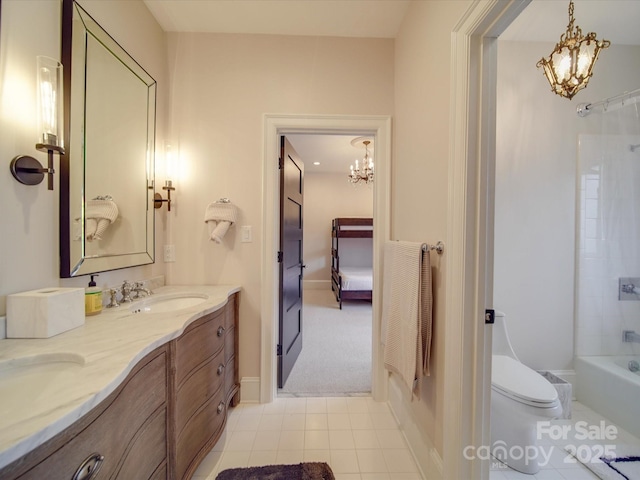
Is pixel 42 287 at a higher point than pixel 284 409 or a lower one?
higher

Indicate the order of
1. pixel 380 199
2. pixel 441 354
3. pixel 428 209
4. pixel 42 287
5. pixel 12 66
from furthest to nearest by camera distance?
pixel 380 199 → pixel 428 209 → pixel 441 354 → pixel 42 287 → pixel 12 66

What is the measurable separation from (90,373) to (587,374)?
2.96 metres

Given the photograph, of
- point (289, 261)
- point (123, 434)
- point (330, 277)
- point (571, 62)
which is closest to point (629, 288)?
point (571, 62)

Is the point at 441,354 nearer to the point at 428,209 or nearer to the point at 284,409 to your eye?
the point at 428,209

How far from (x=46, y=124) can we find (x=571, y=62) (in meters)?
2.54

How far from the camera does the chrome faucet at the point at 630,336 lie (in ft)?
5.78

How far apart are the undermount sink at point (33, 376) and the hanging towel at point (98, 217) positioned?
26.1 inches

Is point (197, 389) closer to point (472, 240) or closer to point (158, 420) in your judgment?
point (158, 420)

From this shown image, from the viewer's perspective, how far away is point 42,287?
1037 millimetres

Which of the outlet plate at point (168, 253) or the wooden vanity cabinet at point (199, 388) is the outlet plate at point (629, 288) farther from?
the outlet plate at point (168, 253)

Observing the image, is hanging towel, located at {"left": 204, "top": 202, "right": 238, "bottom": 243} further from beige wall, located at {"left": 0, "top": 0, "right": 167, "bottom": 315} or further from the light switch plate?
beige wall, located at {"left": 0, "top": 0, "right": 167, "bottom": 315}

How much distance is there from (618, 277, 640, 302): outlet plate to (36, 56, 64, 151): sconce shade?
350 centimetres

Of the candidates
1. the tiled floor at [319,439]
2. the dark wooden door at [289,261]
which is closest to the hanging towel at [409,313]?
the tiled floor at [319,439]

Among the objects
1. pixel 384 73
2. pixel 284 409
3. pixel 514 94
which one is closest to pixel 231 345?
pixel 284 409
